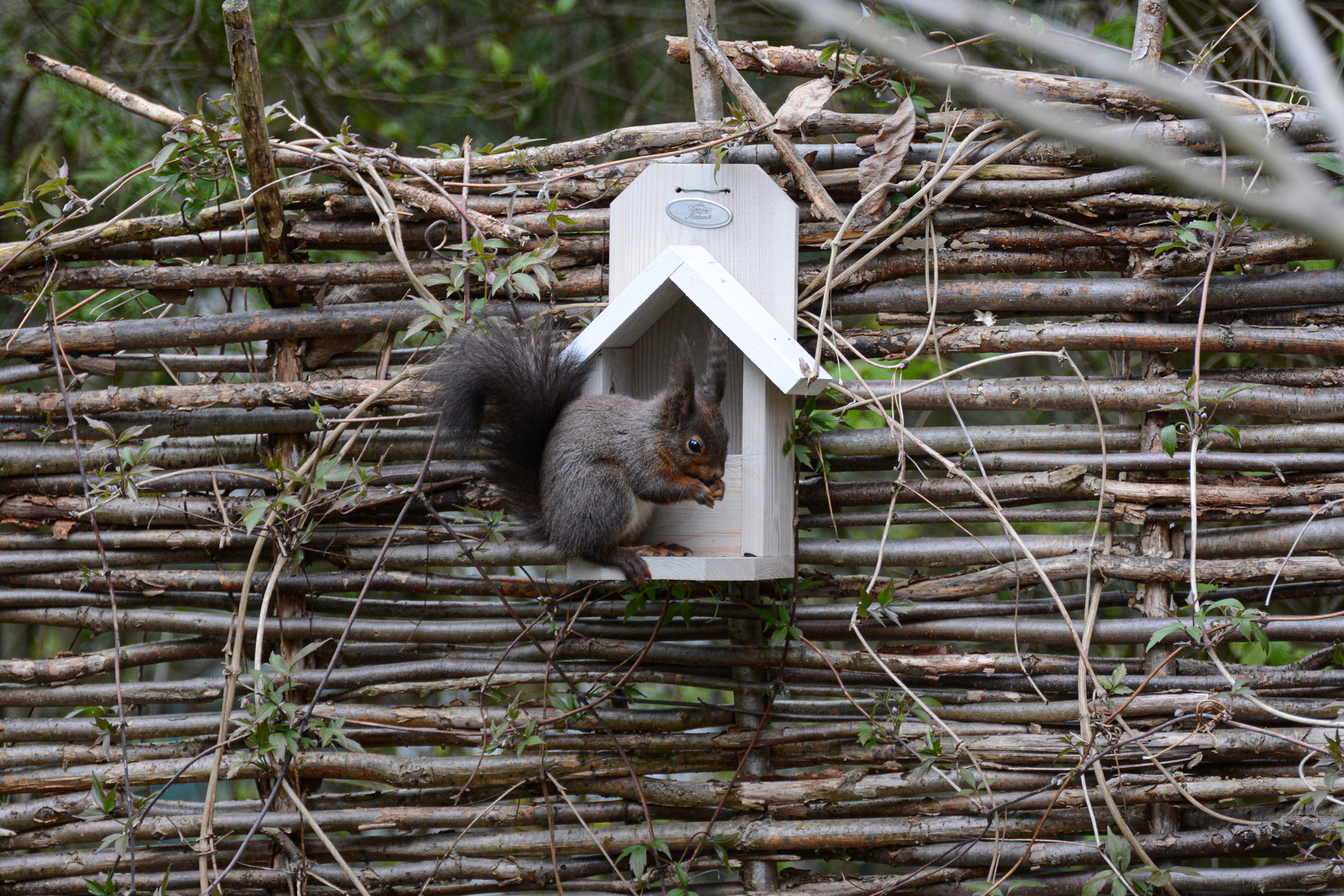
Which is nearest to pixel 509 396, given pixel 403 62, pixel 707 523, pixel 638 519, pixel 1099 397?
pixel 638 519

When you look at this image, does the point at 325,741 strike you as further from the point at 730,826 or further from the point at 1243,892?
the point at 1243,892

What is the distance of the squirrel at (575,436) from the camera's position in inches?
73.0

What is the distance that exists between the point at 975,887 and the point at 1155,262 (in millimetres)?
1343

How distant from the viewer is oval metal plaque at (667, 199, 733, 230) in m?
2.06

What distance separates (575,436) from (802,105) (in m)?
0.87

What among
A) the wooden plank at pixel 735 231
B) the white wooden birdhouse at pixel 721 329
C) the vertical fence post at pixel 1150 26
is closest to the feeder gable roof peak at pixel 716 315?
the white wooden birdhouse at pixel 721 329

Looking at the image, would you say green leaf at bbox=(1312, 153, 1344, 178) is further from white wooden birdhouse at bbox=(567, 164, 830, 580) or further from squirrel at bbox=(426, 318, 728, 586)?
squirrel at bbox=(426, 318, 728, 586)

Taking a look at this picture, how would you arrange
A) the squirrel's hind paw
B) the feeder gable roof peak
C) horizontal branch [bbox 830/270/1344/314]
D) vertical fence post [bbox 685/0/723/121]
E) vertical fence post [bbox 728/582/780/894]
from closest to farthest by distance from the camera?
the feeder gable roof peak → the squirrel's hind paw → horizontal branch [bbox 830/270/1344/314] → vertical fence post [bbox 728/582/780/894] → vertical fence post [bbox 685/0/723/121]

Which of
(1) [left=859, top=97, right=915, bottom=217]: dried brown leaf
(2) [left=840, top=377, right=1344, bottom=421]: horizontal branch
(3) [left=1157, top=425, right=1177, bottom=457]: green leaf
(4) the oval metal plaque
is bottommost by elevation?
(3) [left=1157, top=425, right=1177, bottom=457]: green leaf

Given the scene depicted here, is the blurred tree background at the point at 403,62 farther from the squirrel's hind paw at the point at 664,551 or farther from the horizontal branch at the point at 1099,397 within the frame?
the squirrel's hind paw at the point at 664,551

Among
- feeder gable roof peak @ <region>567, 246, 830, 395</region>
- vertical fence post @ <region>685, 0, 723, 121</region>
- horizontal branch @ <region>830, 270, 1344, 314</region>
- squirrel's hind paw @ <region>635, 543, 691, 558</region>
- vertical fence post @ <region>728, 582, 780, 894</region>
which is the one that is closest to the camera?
feeder gable roof peak @ <region>567, 246, 830, 395</region>

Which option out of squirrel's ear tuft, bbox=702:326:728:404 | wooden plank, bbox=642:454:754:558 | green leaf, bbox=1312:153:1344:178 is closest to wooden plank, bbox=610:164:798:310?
squirrel's ear tuft, bbox=702:326:728:404

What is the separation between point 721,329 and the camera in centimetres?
182

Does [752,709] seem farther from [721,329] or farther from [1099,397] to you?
[1099,397]
